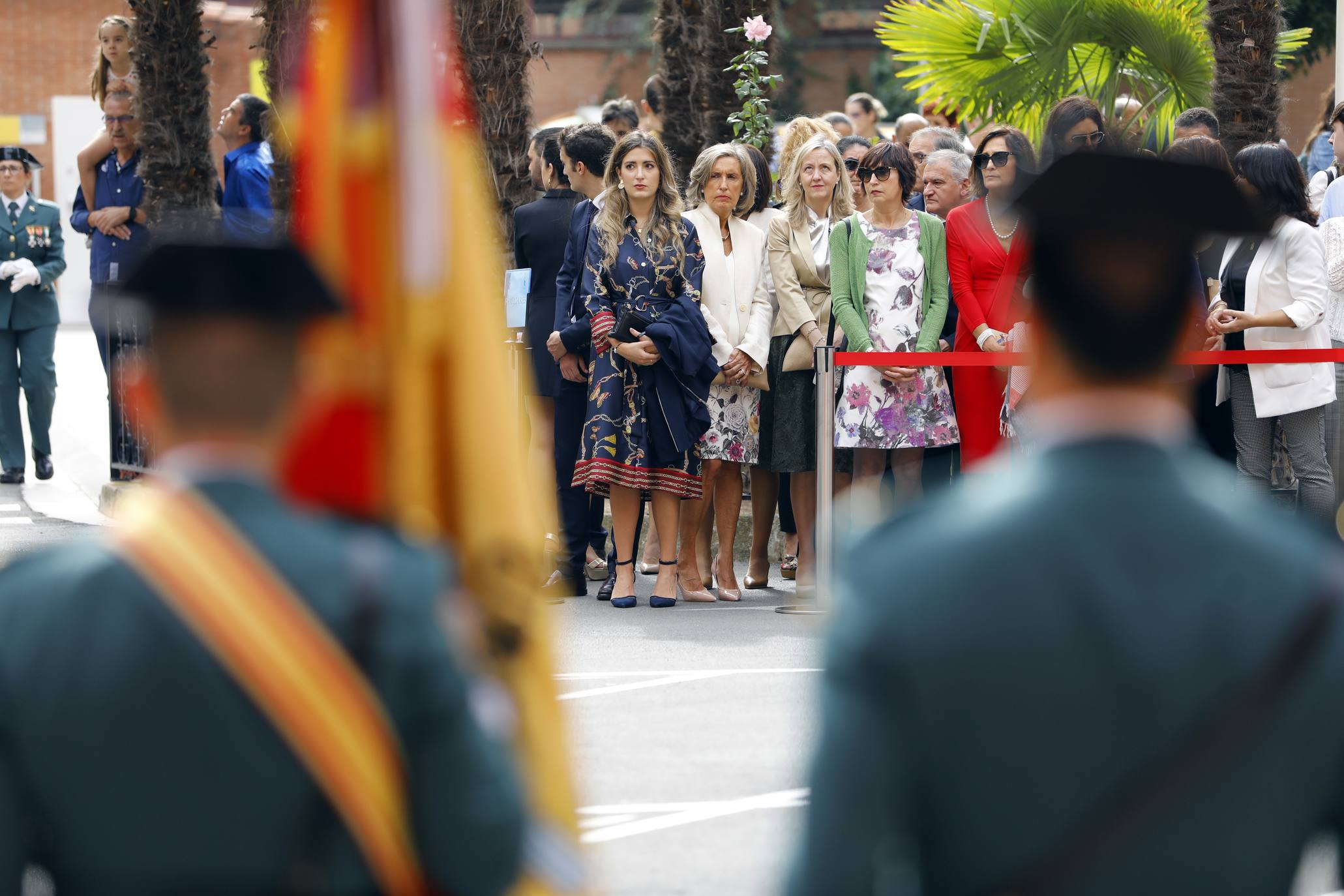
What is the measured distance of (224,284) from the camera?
213 centimetres

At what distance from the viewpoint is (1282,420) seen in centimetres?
888

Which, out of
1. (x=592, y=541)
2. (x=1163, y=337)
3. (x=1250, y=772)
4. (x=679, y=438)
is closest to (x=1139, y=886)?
(x=1250, y=772)

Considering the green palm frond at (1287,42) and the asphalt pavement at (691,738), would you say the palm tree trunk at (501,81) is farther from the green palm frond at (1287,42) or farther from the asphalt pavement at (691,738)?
the green palm frond at (1287,42)

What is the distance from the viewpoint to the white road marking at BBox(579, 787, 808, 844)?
17.7 ft

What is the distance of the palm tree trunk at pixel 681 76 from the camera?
12.7 m

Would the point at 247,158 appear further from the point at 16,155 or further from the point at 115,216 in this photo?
the point at 16,155

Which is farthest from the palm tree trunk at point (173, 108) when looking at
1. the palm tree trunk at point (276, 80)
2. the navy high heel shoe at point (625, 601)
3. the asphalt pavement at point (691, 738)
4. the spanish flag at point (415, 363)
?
the spanish flag at point (415, 363)

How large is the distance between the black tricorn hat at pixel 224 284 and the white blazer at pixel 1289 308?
23.6 ft

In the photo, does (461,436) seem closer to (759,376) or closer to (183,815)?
(183,815)

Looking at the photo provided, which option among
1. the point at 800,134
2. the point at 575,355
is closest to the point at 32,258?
the point at 575,355

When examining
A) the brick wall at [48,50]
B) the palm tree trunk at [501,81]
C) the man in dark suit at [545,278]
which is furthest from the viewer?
the brick wall at [48,50]

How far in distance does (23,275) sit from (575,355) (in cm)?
568

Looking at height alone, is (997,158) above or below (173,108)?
below

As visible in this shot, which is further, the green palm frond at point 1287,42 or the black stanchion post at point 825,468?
the green palm frond at point 1287,42
